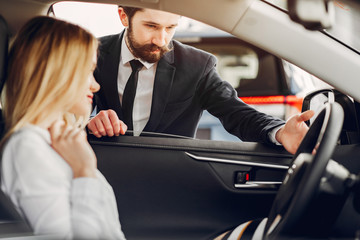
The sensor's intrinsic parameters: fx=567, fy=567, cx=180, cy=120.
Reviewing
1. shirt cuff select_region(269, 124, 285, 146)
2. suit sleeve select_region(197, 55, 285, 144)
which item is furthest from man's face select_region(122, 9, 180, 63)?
shirt cuff select_region(269, 124, 285, 146)

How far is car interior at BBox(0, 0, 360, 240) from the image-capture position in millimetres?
1518

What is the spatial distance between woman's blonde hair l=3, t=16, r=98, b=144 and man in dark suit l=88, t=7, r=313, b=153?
912mm

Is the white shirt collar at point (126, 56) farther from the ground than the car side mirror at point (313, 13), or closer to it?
closer to it

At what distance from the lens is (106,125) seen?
2.13m

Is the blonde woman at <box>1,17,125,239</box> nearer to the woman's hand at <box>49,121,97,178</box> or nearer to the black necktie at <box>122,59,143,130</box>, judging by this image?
the woman's hand at <box>49,121,97,178</box>

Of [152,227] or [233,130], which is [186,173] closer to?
[152,227]

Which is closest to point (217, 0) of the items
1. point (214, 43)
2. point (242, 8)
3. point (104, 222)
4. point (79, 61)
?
point (242, 8)

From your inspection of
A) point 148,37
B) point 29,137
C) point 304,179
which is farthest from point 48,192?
point 148,37

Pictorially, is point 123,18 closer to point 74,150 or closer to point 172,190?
point 172,190

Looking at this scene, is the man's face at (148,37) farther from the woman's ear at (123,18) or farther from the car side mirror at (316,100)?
the car side mirror at (316,100)

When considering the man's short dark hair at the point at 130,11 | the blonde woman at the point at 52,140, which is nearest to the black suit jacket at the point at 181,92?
the man's short dark hair at the point at 130,11

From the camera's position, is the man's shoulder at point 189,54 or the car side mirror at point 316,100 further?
the man's shoulder at point 189,54

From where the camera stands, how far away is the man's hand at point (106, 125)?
83.8 inches

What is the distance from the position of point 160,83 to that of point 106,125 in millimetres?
467
